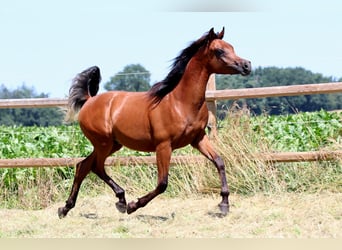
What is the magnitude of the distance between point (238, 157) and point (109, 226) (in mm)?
2154

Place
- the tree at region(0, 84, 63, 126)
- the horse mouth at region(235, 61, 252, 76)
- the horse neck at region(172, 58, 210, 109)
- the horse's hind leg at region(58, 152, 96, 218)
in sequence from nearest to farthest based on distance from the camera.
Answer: the horse mouth at region(235, 61, 252, 76), the horse neck at region(172, 58, 210, 109), the horse's hind leg at region(58, 152, 96, 218), the tree at region(0, 84, 63, 126)

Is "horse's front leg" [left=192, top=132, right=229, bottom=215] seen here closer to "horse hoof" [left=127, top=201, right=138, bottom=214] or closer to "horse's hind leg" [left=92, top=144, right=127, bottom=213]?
"horse hoof" [left=127, top=201, right=138, bottom=214]

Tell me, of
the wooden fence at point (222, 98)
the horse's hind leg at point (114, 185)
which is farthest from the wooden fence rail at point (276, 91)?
the horse's hind leg at point (114, 185)

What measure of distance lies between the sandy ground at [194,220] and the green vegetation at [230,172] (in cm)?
27

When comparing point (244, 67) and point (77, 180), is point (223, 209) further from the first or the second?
point (77, 180)

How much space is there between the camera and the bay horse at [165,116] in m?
5.71

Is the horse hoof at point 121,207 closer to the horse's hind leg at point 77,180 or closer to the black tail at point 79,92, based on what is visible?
the horse's hind leg at point 77,180

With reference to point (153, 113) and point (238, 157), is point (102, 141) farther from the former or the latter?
point (238, 157)

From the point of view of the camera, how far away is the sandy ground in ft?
16.9

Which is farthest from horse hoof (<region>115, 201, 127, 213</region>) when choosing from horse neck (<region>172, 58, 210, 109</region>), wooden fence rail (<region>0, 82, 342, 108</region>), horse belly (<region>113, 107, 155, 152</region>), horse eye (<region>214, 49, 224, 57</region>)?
horse eye (<region>214, 49, 224, 57</region>)

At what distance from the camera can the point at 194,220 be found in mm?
5766

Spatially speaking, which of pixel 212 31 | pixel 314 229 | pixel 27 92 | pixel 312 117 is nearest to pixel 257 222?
pixel 314 229

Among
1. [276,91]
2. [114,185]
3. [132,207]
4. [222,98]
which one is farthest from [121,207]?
[276,91]

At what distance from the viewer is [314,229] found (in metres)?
5.05
